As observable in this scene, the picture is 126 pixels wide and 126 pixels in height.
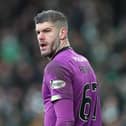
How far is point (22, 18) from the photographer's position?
629 inches

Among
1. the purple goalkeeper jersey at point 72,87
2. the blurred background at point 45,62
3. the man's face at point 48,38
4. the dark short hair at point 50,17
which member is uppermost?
the dark short hair at point 50,17

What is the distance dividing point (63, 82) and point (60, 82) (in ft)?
0.08

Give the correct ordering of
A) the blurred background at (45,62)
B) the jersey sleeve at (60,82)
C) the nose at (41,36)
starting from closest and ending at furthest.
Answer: the jersey sleeve at (60,82) < the nose at (41,36) < the blurred background at (45,62)

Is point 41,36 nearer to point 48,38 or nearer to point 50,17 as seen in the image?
point 48,38

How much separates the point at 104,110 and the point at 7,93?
1.86 meters

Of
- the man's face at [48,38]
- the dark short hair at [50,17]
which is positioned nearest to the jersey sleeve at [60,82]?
the man's face at [48,38]

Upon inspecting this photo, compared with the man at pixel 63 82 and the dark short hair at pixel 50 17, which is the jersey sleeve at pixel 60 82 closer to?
the man at pixel 63 82

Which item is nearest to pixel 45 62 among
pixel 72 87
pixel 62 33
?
pixel 62 33

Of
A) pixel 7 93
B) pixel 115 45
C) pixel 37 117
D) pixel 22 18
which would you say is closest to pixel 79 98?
pixel 37 117

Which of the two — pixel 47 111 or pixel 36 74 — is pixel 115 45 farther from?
pixel 47 111

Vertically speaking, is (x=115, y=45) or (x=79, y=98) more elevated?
(x=79, y=98)

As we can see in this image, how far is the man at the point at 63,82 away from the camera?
222 inches

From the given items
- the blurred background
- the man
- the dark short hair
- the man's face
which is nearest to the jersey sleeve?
the man

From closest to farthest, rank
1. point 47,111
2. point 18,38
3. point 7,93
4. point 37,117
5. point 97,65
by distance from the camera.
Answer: point 47,111 → point 37,117 → point 7,93 → point 97,65 → point 18,38
